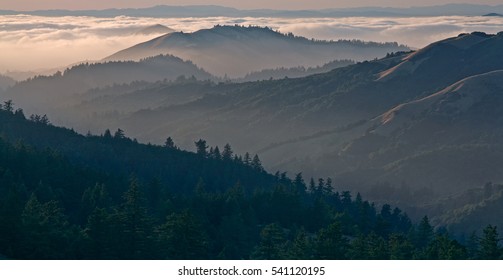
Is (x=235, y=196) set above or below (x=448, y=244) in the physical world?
below

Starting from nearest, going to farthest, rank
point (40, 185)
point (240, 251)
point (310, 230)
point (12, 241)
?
point (12, 241) → point (240, 251) → point (40, 185) → point (310, 230)

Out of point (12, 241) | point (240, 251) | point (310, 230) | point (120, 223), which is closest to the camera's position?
point (12, 241)

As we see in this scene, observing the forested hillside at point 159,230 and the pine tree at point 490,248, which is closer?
the forested hillside at point 159,230

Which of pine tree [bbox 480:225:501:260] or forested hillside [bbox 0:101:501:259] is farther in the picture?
pine tree [bbox 480:225:501:260]

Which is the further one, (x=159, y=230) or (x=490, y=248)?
(x=159, y=230)

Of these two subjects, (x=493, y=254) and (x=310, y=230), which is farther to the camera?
(x=310, y=230)

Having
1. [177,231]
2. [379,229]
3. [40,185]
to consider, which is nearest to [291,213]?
[379,229]

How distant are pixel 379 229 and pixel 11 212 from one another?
73.4 meters

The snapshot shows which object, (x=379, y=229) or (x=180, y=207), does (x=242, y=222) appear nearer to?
(x=180, y=207)

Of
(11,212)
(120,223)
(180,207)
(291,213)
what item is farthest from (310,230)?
(11,212)

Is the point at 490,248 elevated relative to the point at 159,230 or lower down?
elevated

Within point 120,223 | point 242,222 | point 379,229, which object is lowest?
point 379,229

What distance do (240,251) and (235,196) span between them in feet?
95.0

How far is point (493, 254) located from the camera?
101 metres
